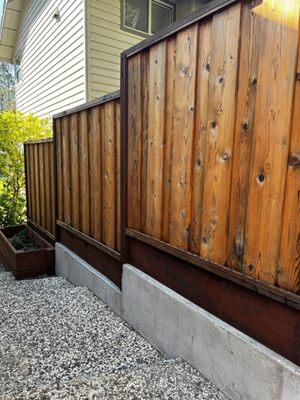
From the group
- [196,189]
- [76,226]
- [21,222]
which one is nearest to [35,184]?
[21,222]

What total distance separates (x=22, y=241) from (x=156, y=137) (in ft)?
12.0

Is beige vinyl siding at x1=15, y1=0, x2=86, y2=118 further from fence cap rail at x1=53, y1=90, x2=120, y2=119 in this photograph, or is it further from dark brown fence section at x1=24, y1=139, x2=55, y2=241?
fence cap rail at x1=53, y1=90, x2=120, y2=119

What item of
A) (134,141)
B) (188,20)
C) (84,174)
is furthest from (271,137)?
(84,174)

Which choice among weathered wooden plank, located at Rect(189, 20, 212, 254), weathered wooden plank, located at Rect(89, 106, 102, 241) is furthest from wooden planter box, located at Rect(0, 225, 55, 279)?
weathered wooden plank, located at Rect(189, 20, 212, 254)

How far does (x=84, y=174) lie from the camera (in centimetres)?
328

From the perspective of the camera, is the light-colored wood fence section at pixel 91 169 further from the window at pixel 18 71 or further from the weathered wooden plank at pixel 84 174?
the window at pixel 18 71

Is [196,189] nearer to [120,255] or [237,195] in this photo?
[237,195]

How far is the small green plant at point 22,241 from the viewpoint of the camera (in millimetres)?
4625

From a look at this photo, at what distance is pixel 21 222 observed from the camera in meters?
5.90

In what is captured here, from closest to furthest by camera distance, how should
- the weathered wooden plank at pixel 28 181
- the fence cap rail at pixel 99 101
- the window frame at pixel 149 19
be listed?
the fence cap rail at pixel 99 101 < the weathered wooden plank at pixel 28 181 < the window frame at pixel 149 19

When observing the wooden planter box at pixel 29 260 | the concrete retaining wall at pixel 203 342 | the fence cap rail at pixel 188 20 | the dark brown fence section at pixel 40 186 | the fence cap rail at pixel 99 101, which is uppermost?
the fence cap rail at pixel 188 20

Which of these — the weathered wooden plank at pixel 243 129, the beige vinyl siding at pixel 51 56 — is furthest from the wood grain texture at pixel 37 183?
the weathered wooden plank at pixel 243 129

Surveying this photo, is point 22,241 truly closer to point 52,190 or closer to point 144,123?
point 52,190

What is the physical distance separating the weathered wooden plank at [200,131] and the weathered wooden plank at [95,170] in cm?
142
